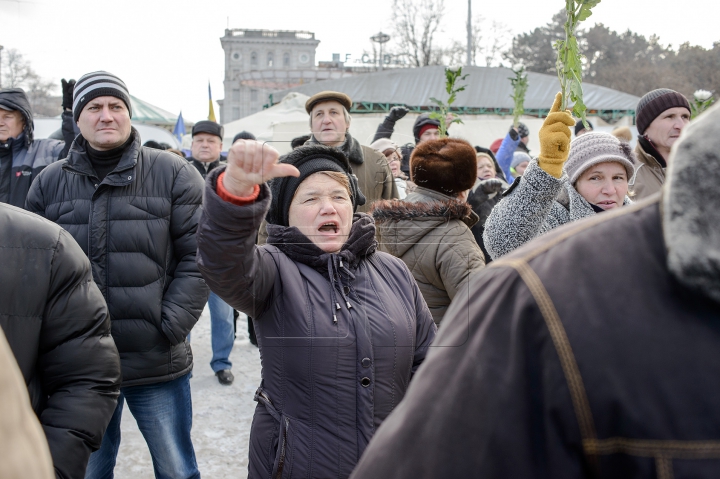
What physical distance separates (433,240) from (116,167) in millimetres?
1502

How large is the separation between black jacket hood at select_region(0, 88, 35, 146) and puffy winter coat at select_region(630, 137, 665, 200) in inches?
164

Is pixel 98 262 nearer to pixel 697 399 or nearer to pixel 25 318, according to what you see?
pixel 25 318

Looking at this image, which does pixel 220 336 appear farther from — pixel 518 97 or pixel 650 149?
pixel 518 97

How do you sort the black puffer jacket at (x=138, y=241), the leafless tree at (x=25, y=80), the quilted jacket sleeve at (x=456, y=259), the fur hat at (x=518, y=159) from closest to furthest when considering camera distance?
the quilted jacket sleeve at (x=456, y=259)
the black puffer jacket at (x=138, y=241)
the leafless tree at (x=25, y=80)
the fur hat at (x=518, y=159)

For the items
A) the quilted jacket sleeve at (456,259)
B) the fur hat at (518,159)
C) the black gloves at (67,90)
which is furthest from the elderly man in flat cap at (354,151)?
the fur hat at (518,159)

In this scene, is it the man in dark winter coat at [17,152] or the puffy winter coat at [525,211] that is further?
the man in dark winter coat at [17,152]

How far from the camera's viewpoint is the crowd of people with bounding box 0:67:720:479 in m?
0.74

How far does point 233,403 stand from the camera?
4684mm

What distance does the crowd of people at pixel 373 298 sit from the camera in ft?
2.41

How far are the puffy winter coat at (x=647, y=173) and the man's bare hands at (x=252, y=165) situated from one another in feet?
9.17

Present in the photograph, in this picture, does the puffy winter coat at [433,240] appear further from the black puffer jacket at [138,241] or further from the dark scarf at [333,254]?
the black puffer jacket at [138,241]

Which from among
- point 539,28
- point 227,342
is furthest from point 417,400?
point 539,28

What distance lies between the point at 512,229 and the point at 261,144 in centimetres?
126

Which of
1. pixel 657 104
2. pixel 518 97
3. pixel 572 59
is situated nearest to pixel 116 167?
pixel 572 59
